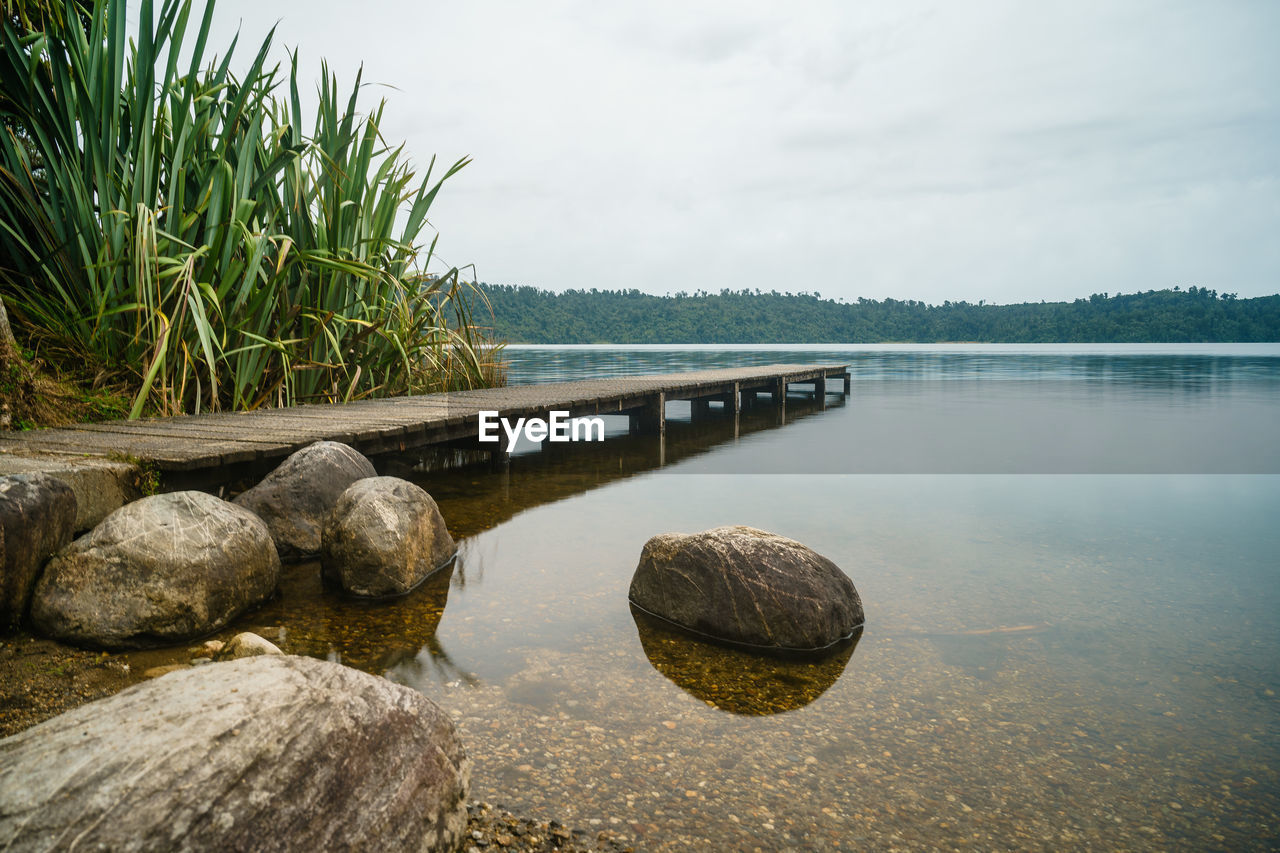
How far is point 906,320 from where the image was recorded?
73.8m

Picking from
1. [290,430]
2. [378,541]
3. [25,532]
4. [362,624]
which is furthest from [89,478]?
[290,430]

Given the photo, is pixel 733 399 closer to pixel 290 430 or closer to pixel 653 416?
pixel 653 416

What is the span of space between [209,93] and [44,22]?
3.43ft

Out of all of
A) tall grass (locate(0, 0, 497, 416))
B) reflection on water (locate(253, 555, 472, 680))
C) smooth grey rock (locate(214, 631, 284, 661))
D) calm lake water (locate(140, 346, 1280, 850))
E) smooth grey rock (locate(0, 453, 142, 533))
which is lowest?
calm lake water (locate(140, 346, 1280, 850))

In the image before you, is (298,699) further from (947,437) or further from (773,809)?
(947,437)

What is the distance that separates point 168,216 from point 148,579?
11.4 ft

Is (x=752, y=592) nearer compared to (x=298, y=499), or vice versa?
(x=752, y=592)

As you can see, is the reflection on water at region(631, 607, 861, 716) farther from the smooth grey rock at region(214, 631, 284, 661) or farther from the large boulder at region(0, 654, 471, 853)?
the smooth grey rock at region(214, 631, 284, 661)

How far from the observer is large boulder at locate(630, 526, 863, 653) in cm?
358

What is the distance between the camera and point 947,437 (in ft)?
41.9

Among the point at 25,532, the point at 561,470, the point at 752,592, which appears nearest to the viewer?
the point at 25,532

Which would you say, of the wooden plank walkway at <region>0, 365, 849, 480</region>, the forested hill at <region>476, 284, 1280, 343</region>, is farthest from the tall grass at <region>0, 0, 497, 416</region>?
the forested hill at <region>476, 284, 1280, 343</region>

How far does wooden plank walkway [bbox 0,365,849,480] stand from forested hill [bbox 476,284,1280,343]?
2050 inches

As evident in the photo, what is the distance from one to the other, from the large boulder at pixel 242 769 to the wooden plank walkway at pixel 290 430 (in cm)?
276
